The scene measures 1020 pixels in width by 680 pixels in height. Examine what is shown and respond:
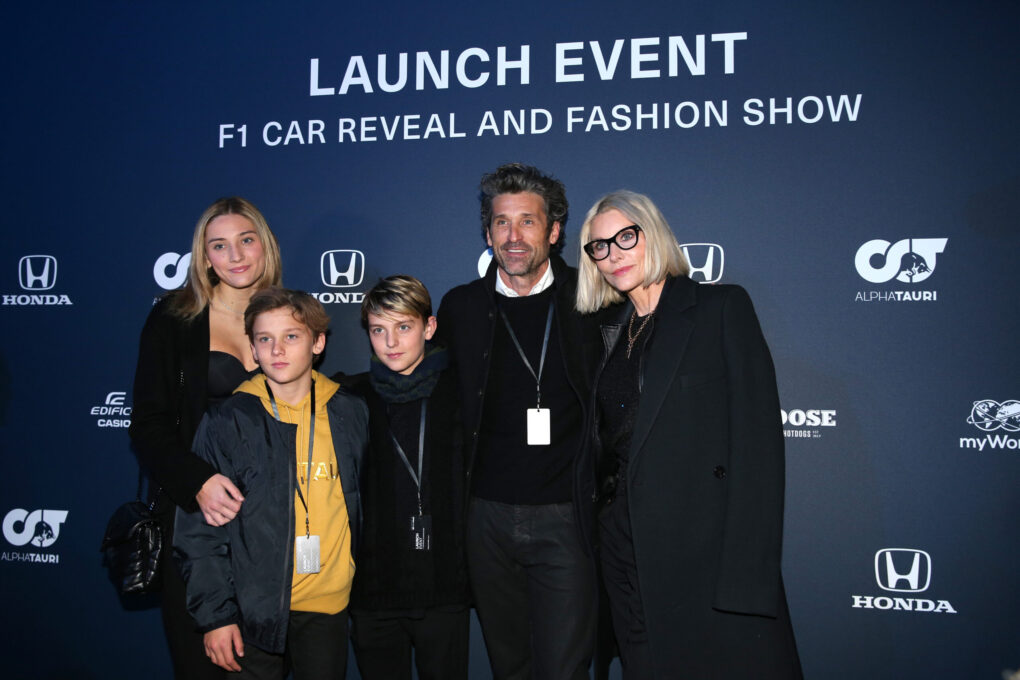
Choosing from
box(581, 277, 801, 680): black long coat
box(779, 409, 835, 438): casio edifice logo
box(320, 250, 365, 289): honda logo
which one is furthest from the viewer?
box(320, 250, 365, 289): honda logo

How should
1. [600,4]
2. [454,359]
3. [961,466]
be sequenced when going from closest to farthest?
[454,359] → [961,466] → [600,4]

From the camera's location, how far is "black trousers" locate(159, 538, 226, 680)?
7.57ft

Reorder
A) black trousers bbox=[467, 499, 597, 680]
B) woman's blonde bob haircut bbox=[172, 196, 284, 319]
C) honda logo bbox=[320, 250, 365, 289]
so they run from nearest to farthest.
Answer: black trousers bbox=[467, 499, 597, 680]
woman's blonde bob haircut bbox=[172, 196, 284, 319]
honda logo bbox=[320, 250, 365, 289]

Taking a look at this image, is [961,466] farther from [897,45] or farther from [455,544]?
[455,544]

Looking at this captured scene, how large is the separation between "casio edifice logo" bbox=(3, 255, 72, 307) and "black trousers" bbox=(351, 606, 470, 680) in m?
2.53

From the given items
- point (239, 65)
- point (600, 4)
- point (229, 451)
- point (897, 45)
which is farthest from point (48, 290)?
point (897, 45)

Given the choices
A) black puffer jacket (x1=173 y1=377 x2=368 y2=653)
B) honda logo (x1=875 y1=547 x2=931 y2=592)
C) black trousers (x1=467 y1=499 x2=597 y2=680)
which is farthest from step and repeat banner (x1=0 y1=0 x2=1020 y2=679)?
black puffer jacket (x1=173 y1=377 x2=368 y2=653)

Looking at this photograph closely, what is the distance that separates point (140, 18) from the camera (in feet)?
11.8

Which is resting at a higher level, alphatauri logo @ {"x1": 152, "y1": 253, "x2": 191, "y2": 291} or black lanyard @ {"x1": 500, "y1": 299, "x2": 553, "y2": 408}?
alphatauri logo @ {"x1": 152, "y1": 253, "x2": 191, "y2": 291}

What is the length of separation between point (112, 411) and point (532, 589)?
8.03 feet

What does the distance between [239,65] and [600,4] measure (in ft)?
6.07

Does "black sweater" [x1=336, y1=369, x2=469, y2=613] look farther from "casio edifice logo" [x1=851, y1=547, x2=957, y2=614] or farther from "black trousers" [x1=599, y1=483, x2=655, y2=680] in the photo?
"casio edifice logo" [x1=851, y1=547, x2=957, y2=614]

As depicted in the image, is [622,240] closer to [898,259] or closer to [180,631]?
[898,259]

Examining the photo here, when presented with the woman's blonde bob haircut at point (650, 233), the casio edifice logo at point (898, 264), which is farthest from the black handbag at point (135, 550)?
the casio edifice logo at point (898, 264)
